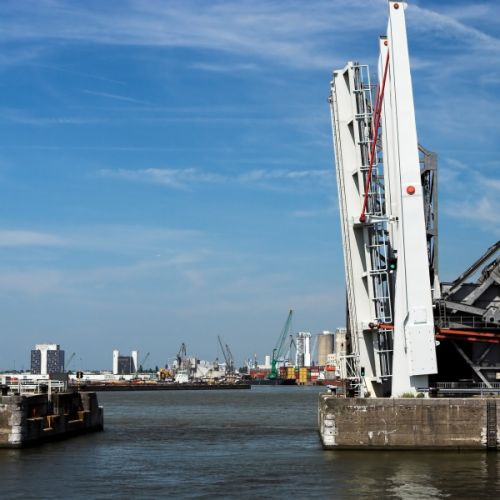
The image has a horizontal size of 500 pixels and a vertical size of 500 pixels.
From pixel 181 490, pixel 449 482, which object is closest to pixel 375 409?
pixel 449 482

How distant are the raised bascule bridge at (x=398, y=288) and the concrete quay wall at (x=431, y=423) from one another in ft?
0.14

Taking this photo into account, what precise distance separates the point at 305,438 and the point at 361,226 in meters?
14.2

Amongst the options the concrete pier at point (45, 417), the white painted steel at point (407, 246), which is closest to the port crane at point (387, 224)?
the white painted steel at point (407, 246)

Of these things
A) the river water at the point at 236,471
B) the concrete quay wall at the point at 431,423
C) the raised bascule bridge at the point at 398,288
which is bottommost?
the river water at the point at 236,471

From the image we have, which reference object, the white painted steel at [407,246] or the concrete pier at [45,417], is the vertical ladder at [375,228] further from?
the concrete pier at [45,417]

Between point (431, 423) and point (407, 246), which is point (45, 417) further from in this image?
point (407, 246)

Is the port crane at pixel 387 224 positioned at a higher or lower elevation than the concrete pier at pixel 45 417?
higher

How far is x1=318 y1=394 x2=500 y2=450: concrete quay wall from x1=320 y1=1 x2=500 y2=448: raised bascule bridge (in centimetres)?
4

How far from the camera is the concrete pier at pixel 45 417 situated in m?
49.6

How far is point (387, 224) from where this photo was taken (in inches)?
1989

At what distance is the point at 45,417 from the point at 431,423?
890 inches

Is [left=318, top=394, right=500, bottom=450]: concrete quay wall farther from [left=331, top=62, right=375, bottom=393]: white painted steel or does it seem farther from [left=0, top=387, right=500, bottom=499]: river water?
[left=331, top=62, right=375, bottom=393]: white painted steel

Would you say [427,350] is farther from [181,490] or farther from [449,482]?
[181,490]

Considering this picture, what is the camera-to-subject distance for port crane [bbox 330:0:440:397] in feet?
147
